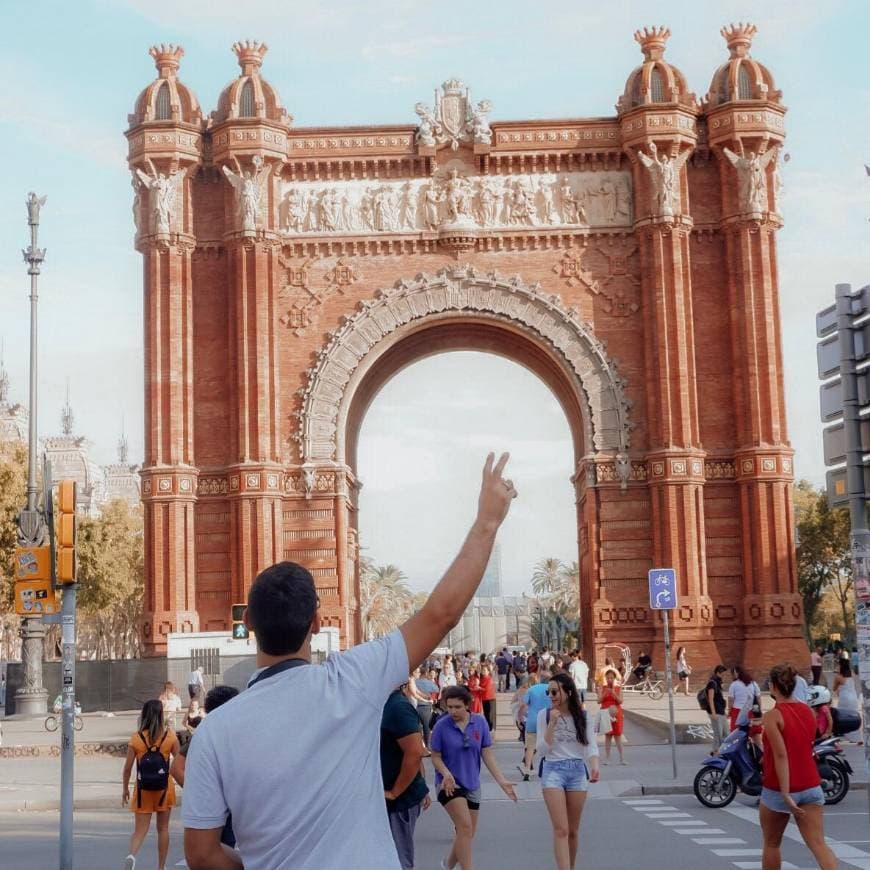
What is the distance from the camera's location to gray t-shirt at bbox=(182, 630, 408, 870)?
4.03m

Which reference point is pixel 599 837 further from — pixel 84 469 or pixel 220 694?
pixel 84 469

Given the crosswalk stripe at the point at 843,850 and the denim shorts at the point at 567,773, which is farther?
the crosswalk stripe at the point at 843,850

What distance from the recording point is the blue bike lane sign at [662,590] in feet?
Answer: 77.4

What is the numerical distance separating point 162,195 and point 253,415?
611 centimetres

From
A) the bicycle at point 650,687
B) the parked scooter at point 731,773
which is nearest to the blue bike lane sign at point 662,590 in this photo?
the parked scooter at point 731,773

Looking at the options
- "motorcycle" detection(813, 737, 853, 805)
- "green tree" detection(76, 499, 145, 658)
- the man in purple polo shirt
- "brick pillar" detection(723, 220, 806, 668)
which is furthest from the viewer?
"green tree" detection(76, 499, 145, 658)

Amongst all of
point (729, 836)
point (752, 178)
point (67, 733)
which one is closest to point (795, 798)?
point (729, 836)

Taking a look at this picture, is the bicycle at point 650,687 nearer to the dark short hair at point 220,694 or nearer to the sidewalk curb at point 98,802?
the sidewalk curb at point 98,802

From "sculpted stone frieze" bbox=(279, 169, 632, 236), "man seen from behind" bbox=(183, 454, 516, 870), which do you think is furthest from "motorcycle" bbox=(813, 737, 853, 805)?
"sculpted stone frieze" bbox=(279, 169, 632, 236)

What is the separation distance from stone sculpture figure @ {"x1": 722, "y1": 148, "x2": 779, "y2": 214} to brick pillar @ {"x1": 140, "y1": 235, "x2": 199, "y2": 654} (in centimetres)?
1412

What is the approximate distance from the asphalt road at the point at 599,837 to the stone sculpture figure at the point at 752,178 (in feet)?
75.8

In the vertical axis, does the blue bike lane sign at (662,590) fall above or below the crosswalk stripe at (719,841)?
above

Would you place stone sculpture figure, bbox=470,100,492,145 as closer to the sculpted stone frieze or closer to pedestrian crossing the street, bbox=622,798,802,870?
the sculpted stone frieze

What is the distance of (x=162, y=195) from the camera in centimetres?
3972
